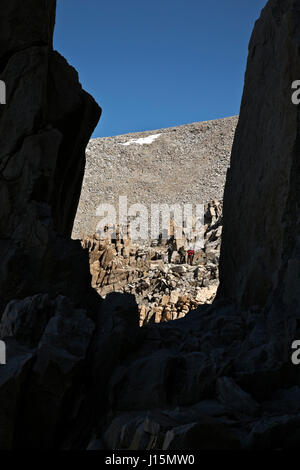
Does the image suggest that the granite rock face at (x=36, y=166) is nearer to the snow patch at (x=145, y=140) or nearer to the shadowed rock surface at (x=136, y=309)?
the shadowed rock surface at (x=136, y=309)

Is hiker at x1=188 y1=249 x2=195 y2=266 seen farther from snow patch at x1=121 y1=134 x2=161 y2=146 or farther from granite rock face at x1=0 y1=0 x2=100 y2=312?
snow patch at x1=121 y1=134 x2=161 y2=146

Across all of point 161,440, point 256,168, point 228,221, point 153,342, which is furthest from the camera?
point 228,221

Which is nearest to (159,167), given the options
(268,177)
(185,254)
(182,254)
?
(182,254)

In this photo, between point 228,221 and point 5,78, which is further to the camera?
point 228,221

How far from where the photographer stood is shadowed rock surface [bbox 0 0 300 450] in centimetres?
508

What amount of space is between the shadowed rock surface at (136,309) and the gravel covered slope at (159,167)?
3634 cm

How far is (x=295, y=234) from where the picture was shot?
21.4ft

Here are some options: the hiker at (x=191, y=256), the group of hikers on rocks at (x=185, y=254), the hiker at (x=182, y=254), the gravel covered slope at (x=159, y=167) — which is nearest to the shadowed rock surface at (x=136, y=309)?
the hiker at (x=191, y=256)

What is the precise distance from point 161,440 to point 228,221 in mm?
5733

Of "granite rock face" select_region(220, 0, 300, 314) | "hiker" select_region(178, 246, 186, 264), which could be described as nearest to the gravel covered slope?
"hiker" select_region(178, 246, 186, 264)

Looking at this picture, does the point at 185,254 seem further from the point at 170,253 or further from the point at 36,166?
the point at 36,166

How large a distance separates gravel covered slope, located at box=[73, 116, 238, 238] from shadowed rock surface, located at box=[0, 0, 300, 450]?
36339mm
